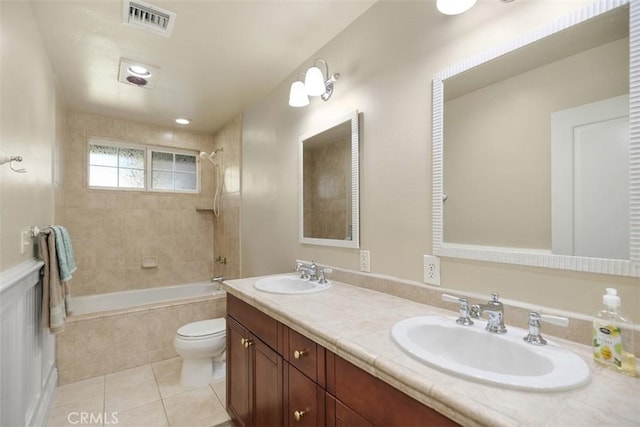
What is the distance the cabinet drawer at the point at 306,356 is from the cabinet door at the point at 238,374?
18.6 inches

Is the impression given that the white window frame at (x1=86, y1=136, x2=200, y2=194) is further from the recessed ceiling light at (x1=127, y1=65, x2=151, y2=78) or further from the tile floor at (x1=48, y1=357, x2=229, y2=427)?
the tile floor at (x1=48, y1=357, x2=229, y2=427)

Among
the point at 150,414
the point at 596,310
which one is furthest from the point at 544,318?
the point at 150,414

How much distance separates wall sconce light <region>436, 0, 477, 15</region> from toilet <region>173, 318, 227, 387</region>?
2372mm

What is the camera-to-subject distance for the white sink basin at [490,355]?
25.3 inches

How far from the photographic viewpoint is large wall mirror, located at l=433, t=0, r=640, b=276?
81 cm

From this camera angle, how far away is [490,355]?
912 millimetres

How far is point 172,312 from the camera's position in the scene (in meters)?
2.73

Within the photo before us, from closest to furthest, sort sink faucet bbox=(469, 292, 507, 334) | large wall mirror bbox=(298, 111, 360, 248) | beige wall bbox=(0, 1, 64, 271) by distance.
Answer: sink faucet bbox=(469, 292, 507, 334)
beige wall bbox=(0, 1, 64, 271)
large wall mirror bbox=(298, 111, 360, 248)

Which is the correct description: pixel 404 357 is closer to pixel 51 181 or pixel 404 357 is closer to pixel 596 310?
pixel 596 310

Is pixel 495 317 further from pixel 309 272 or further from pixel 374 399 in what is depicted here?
pixel 309 272

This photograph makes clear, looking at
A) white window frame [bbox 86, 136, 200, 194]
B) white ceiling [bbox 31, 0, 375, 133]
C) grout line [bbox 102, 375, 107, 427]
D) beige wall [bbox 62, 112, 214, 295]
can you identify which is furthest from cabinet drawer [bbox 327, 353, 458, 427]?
white window frame [bbox 86, 136, 200, 194]

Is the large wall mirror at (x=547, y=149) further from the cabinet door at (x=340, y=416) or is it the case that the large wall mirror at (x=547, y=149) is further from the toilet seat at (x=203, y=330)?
the toilet seat at (x=203, y=330)

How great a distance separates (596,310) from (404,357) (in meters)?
0.57

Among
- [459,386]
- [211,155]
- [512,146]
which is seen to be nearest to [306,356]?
[459,386]
